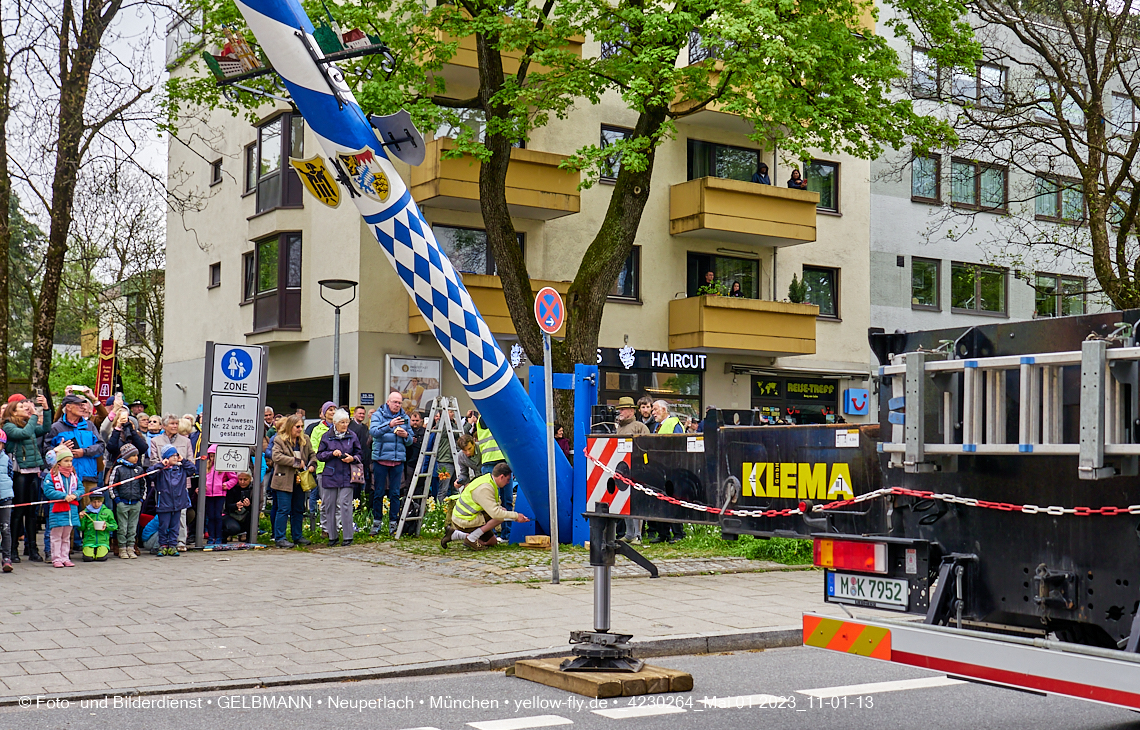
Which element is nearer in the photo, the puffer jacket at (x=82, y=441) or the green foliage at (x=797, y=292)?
the puffer jacket at (x=82, y=441)

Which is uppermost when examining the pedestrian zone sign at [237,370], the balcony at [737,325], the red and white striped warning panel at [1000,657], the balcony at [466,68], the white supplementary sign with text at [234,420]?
the balcony at [466,68]

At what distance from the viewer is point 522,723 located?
20.8 ft

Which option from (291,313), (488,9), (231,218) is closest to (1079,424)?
(488,9)

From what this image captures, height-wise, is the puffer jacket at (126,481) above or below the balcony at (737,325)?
below

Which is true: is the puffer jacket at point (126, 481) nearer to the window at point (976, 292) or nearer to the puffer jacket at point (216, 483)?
the puffer jacket at point (216, 483)

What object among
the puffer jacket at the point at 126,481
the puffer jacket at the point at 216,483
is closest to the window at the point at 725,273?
the puffer jacket at the point at 216,483

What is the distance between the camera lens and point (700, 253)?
101 feet

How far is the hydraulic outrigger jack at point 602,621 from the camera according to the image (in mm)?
7355

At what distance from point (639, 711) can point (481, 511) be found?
7919mm

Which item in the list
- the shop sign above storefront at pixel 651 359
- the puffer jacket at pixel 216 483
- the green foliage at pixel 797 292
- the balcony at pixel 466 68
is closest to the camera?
the puffer jacket at pixel 216 483

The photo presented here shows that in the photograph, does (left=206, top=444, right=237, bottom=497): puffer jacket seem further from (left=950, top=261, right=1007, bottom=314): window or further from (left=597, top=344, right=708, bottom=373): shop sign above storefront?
(left=950, top=261, right=1007, bottom=314): window

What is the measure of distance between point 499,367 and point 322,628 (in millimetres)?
5278

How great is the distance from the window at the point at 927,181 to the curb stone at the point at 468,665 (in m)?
27.3

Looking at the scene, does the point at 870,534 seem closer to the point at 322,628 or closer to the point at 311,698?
the point at 311,698
